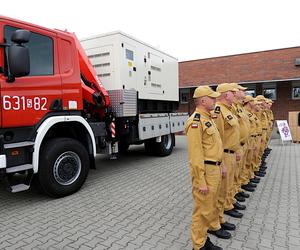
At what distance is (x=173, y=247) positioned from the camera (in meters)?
3.26

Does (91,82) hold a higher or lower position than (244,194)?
higher

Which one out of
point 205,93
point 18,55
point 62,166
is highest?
point 18,55

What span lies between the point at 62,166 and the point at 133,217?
1687 millimetres

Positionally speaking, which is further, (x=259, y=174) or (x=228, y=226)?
(x=259, y=174)

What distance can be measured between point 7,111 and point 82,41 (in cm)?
362

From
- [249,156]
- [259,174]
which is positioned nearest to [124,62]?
[249,156]

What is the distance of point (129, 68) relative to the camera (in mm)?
7164

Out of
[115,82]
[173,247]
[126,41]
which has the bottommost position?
[173,247]

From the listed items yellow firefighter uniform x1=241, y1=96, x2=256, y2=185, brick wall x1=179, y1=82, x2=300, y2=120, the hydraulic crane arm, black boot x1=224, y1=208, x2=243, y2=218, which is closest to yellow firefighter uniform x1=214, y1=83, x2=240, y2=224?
black boot x1=224, y1=208, x2=243, y2=218

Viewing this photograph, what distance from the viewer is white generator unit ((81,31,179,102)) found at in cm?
678

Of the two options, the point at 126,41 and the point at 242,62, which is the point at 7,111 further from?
the point at 242,62

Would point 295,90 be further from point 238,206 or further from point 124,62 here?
point 238,206

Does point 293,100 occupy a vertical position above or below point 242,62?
below

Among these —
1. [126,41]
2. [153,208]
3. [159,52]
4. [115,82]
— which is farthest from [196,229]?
[159,52]
